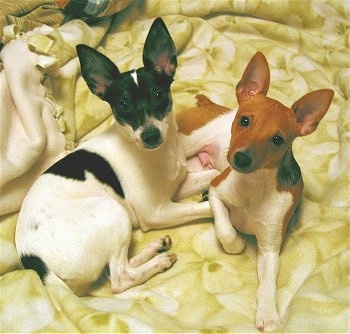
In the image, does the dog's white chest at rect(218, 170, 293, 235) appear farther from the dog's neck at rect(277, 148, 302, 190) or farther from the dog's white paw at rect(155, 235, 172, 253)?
the dog's white paw at rect(155, 235, 172, 253)

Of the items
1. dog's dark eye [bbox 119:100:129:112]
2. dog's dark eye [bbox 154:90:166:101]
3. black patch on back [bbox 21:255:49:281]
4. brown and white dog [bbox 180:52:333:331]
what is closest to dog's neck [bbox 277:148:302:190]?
brown and white dog [bbox 180:52:333:331]

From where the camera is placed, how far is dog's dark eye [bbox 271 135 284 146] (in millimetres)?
1926

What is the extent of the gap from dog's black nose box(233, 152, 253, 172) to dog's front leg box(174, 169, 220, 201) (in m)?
0.83

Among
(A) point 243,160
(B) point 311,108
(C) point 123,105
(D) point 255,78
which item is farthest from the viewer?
(C) point 123,105

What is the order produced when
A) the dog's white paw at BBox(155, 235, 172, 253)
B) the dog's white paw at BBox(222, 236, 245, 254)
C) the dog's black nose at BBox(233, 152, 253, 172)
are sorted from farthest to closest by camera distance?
the dog's white paw at BBox(155, 235, 172, 253) < the dog's white paw at BBox(222, 236, 245, 254) < the dog's black nose at BBox(233, 152, 253, 172)

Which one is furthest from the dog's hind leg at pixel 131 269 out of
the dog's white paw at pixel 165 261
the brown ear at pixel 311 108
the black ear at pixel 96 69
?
the brown ear at pixel 311 108

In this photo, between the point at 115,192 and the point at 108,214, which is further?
the point at 115,192

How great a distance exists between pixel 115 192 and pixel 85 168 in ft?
0.64

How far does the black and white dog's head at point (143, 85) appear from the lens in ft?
7.20

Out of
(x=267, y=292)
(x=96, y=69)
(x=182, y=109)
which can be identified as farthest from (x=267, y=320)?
(x=182, y=109)

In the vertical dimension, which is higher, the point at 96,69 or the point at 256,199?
the point at 96,69

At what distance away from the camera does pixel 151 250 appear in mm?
2436

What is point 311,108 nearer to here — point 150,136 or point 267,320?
point 150,136

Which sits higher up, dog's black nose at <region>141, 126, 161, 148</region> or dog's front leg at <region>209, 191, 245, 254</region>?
dog's black nose at <region>141, 126, 161, 148</region>
